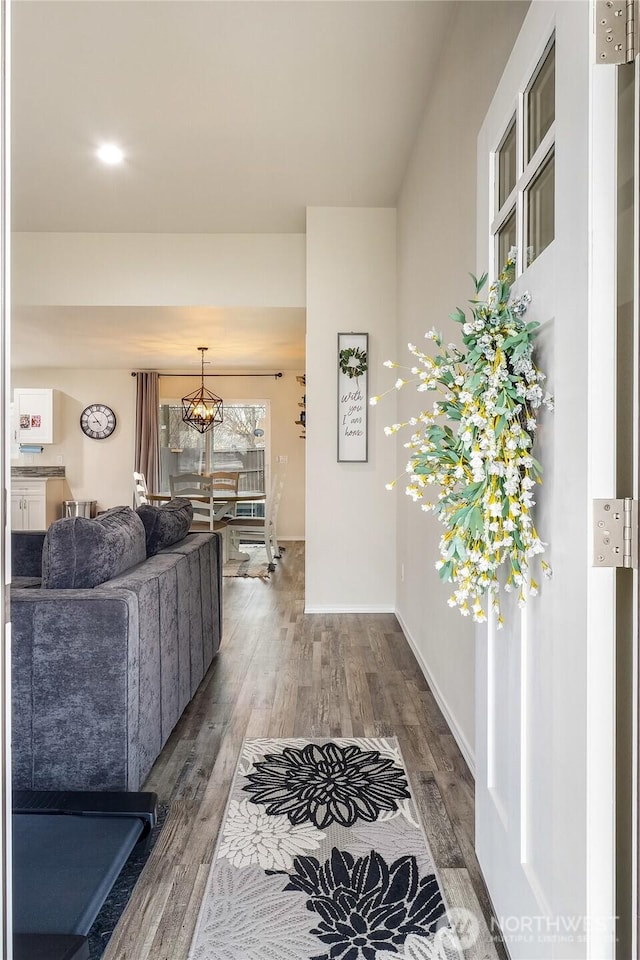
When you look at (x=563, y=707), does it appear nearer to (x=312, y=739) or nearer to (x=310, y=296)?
(x=312, y=739)

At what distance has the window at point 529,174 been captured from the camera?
3.85 ft

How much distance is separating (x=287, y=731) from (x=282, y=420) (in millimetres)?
6868

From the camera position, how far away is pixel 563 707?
1067mm

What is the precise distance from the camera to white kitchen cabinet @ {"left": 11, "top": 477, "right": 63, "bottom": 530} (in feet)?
26.8

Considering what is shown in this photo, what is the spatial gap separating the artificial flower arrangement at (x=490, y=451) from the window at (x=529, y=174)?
0.40ft

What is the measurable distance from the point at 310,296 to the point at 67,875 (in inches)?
155

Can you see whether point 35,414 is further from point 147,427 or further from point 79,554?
point 79,554

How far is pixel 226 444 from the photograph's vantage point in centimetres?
933

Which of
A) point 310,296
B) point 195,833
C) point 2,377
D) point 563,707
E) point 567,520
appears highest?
point 310,296

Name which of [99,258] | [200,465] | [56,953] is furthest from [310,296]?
[200,465]

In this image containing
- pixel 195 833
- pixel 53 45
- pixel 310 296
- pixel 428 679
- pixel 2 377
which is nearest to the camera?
pixel 2 377

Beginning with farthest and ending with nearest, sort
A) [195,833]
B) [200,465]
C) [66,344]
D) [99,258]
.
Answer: [200,465], [66,344], [99,258], [195,833]

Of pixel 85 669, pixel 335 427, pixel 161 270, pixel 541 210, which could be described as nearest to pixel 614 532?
pixel 541 210

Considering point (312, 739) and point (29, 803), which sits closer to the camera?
point (29, 803)
